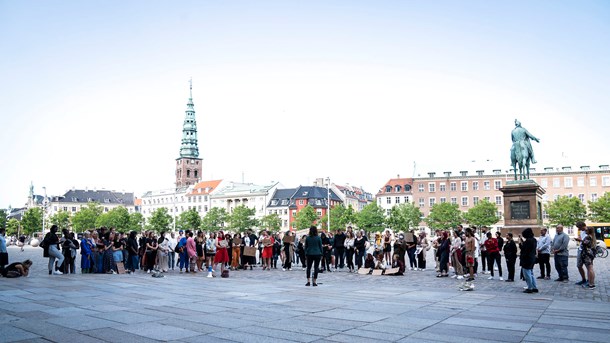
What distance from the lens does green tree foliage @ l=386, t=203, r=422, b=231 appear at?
86.0 m

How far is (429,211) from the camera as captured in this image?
92500mm

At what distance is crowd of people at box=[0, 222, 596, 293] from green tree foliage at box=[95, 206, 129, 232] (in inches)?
3927

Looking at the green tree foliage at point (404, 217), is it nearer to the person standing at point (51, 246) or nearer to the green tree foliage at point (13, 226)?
the person standing at point (51, 246)

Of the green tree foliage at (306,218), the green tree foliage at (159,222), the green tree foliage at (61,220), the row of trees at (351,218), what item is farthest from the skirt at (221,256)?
the green tree foliage at (61,220)

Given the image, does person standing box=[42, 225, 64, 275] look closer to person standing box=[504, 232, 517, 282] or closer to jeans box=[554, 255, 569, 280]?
person standing box=[504, 232, 517, 282]

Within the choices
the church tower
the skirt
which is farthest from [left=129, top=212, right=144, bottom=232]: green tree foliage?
the skirt

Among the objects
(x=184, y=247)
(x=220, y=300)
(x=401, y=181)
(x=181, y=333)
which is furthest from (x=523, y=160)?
(x=401, y=181)

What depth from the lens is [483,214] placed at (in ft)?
265

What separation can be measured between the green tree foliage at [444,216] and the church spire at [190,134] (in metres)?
79.2

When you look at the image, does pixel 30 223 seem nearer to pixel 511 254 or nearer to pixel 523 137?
pixel 523 137

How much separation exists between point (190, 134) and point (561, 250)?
440 ft

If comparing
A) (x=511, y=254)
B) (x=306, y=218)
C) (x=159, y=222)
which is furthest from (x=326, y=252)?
(x=159, y=222)

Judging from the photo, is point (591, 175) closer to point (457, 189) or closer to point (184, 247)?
point (457, 189)

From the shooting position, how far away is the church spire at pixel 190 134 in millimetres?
138750
